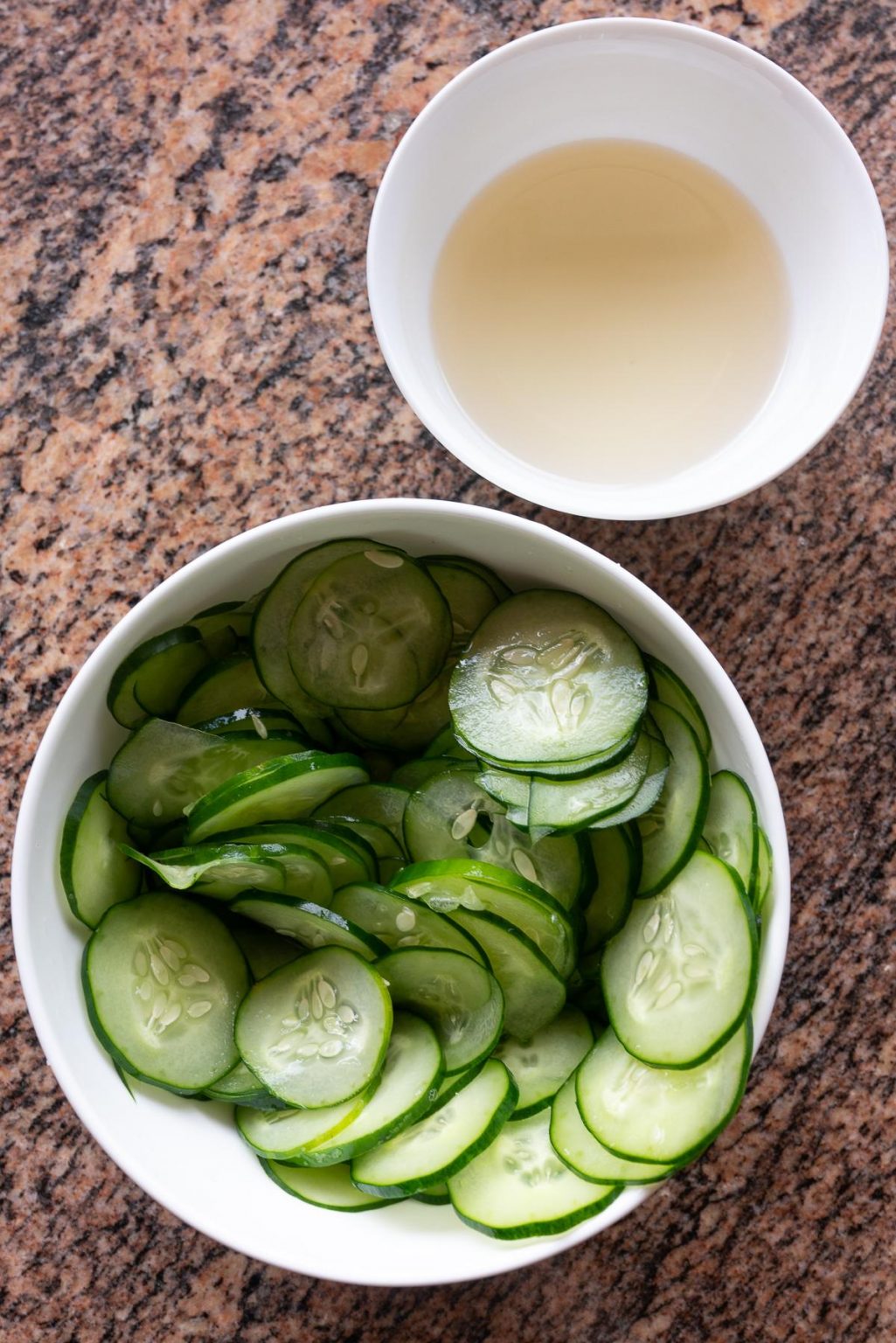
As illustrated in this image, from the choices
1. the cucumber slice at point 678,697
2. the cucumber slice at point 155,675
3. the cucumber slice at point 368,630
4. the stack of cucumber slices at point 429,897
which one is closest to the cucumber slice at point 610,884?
the stack of cucumber slices at point 429,897

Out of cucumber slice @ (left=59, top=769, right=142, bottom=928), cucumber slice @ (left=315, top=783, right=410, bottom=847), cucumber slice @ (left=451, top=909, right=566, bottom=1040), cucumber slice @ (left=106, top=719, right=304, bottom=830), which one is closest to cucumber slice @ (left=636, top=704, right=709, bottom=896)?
cucumber slice @ (left=451, top=909, right=566, bottom=1040)

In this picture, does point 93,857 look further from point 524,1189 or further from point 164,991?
point 524,1189

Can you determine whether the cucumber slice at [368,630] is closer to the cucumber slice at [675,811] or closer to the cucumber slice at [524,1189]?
the cucumber slice at [675,811]

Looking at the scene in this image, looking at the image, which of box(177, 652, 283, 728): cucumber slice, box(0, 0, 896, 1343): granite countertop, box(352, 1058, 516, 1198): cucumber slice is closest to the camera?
box(352, 1058, 516, 1198): cucumber slice

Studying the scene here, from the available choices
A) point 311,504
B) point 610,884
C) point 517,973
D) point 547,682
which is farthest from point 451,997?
point 311,504

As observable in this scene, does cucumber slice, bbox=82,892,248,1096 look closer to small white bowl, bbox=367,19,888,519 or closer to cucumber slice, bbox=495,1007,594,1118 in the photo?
cucumber slice, bbox=495,1007,594,1118

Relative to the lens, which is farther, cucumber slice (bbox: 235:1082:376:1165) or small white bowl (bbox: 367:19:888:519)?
small white bowl (bbox: 367:19:888:519)
